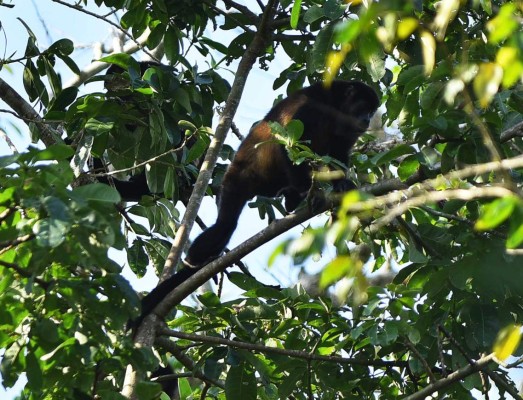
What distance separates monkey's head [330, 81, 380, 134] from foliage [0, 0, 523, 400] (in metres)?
0.09

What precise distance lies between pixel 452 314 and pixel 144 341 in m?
1.43

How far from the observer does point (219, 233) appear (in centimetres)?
512

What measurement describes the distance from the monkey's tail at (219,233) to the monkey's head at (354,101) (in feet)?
3.35

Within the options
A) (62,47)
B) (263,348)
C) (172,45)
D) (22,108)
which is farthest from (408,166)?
(22,108)

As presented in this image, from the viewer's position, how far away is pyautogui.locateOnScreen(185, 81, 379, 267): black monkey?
5.22 metres

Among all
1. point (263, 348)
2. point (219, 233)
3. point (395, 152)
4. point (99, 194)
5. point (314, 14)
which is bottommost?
point (263, 348)

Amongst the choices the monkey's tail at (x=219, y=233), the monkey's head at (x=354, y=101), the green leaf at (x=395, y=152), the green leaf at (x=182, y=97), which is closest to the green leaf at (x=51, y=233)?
the green leaf at (x=395, y=152)

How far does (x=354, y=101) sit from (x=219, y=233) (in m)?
1.59

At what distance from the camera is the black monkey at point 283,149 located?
5.22 meters

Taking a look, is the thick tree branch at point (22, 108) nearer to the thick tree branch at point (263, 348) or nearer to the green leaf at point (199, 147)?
the green leaf at point (199, 147)

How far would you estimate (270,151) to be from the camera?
5473 mm

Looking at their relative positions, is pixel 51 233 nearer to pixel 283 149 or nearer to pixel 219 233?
pixel 219 233

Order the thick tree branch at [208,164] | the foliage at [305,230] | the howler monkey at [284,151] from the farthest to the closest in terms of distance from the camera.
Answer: the howler monkey at [284,151] → the thick tree branch at [208,164] → the foliage at [305,230]

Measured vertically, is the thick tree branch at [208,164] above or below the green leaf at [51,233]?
above
